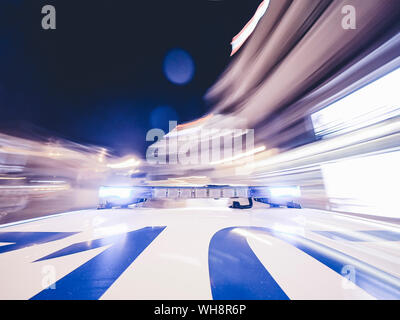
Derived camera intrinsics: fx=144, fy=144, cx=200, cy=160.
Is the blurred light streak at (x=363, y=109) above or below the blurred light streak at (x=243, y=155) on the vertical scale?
above

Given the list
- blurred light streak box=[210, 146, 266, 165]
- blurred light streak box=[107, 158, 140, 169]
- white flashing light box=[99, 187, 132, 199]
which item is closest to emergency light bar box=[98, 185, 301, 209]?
white flashing light box=[99, 187, 132, 199]

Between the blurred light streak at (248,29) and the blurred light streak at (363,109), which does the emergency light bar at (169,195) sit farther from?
the blurred light streak at (248,29)

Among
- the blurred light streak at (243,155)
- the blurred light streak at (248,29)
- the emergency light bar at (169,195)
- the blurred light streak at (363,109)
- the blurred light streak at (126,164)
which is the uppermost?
the blurred light streak at (248,29)

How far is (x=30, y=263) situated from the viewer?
1254 millimetres

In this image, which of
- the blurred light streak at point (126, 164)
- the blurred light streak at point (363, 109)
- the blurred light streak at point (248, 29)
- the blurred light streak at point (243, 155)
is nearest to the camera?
the blurred light streak at point (363, 109)

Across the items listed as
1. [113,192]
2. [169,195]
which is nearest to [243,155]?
[169,195]

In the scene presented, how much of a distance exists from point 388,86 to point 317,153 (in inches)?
81.7

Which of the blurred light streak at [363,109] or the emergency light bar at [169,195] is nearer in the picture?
the blurred light streak at [363,109]

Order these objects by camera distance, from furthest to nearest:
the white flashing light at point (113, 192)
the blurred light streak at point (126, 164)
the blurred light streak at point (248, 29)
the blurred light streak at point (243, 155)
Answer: the blurred light streak at point (126, 164) → the blurred light streak at point (243, 155) → the white flashing light at point (113, 192) → the blurred light streak at point (248, 29)

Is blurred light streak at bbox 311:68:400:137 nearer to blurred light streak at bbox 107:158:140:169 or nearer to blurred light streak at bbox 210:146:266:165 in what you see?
blurred light streak at bbox 210:146:266:165

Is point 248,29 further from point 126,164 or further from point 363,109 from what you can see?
point 126,164

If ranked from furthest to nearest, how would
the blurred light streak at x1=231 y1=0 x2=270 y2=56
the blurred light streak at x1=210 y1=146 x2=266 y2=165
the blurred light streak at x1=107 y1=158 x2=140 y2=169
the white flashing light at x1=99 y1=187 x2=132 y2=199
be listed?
the blurred light streak at x1=107 y1=158 x2=140 y2=169 → the blurred light streak at x1=210 y1=146 x2=266 y2=165 → the white flashing light at x1=99 y1=187 x2=132 y2=199 → the blurred light streak at x1=231 y1=0 x2=270 y2=56

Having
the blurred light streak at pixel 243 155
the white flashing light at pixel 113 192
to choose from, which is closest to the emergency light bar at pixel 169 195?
the white flashing light at pixel 113 192
